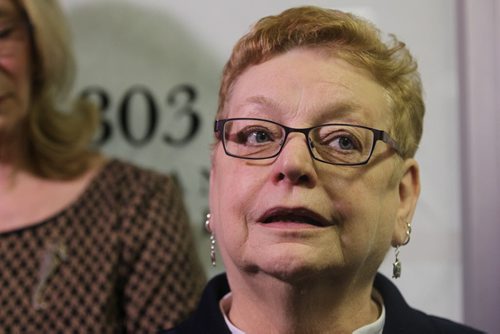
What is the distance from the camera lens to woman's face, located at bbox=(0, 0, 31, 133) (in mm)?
1235

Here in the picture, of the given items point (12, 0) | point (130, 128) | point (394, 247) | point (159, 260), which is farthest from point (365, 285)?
point (12, 0)

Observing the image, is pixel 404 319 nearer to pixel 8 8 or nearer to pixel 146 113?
pixel 146 113

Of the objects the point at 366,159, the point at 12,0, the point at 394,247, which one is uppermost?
the point at 12,0

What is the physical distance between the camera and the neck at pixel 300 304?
28.6 inches

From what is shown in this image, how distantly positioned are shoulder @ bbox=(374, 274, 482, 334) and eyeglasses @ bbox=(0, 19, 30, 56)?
0.74m

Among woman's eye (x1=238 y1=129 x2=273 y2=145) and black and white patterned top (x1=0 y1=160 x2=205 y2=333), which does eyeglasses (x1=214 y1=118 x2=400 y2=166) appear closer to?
woman's eye (x1=238 y1=129 x2=273 y2=145)

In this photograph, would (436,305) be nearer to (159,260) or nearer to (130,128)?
(159,260)

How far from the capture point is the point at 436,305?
3.21 ft

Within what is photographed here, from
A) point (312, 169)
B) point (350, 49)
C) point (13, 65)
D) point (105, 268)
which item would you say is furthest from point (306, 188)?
point (13, 65)

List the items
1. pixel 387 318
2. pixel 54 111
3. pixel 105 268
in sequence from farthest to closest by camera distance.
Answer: pixel 54 111 < pixel 105 268 < pixel 387 318

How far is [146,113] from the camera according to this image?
133cm

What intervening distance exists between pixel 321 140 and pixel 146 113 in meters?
0.65

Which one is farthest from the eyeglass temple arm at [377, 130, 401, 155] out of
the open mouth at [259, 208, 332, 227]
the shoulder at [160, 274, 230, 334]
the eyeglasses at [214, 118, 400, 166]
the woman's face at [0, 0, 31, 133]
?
the woman's face at [0, 0, 31, 133]

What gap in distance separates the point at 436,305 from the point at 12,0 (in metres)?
0.86
